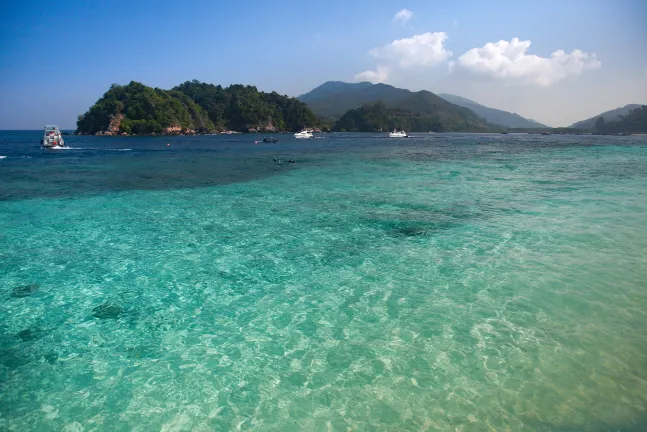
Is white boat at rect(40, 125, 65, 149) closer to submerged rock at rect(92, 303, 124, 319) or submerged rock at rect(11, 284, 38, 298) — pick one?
submerged rock at rect(11, 284, 38, 298)

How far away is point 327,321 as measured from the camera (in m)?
7.80

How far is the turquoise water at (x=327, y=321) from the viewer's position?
17.7ft

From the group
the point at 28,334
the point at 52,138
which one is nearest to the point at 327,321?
the point at 28,334

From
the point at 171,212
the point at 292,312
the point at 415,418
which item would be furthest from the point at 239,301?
the point at 171,212

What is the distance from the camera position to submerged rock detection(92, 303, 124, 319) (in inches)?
320

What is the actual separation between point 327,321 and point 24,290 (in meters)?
8.22

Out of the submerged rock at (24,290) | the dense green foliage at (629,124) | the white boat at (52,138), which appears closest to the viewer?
the submerged rock at (24,290)

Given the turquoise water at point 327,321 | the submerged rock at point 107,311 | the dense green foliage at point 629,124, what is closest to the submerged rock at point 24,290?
the turquoise water at point 327,321

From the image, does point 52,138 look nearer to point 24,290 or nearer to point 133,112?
point 24,290

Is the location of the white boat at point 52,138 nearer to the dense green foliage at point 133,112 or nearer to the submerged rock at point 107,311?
the submerged rock at point 107,311

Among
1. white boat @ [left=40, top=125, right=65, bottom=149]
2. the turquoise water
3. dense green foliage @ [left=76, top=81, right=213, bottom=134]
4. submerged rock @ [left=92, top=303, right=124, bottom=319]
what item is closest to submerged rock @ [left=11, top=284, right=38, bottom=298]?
the turquoise water

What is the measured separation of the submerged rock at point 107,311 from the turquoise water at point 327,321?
0.23 feet

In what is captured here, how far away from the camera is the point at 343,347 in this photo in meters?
6.84

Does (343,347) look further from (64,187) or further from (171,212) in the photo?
(64,187)
